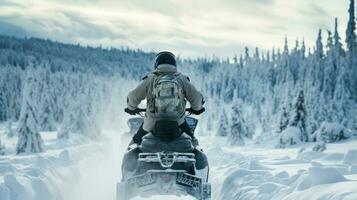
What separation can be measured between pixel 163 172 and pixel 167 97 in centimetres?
85

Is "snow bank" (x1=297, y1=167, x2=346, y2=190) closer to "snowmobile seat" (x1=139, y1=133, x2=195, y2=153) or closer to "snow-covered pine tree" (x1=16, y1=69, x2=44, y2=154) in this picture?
"snowmobile seat" (x1=139, y1=133, x2=195, y2=153)

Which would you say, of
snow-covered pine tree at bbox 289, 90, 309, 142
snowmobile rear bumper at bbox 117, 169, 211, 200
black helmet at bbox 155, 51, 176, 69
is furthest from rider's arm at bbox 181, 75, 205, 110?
snow-covered pine tree at bbox 289, 90, 309, 142

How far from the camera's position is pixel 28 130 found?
113 feet

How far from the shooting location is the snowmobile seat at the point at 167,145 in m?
4.87

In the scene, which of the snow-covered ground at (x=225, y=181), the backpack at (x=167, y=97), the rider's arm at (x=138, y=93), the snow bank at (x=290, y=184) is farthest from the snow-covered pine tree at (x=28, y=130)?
the backpack at (x=167, y=97)

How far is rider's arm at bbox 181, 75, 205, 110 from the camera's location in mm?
5531

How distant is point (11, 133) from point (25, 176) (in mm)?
58151

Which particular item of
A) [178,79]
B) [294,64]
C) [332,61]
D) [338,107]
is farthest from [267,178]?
[294,64]

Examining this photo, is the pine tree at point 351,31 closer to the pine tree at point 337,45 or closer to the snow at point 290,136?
the pine tree at point 337,45

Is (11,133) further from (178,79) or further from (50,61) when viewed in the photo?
(50,61)

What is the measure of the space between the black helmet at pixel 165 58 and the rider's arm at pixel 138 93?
26 centimetres

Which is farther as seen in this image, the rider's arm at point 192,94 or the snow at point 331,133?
the snow at point 331,133

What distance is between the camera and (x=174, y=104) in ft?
16.8

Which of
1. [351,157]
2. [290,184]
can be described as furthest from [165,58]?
[351,157]
